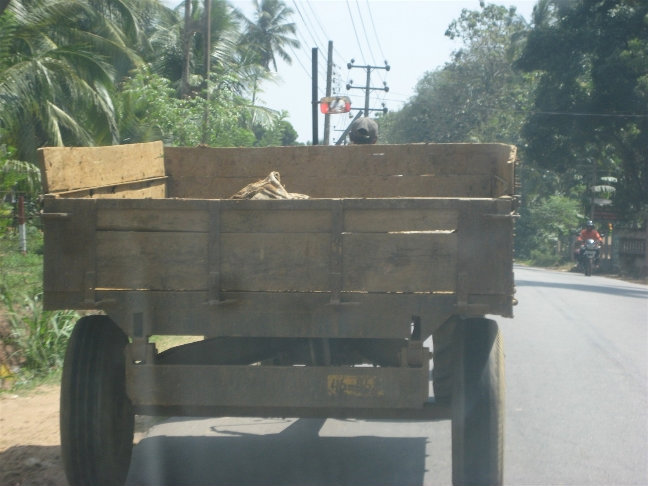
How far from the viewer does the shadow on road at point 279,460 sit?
4.81 metres

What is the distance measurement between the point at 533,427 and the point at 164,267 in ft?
10.6

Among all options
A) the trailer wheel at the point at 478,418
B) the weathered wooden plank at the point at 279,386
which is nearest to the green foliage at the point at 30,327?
the weathered wooden plank at the point at 279,386

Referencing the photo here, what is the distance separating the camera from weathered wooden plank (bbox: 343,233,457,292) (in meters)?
3.90

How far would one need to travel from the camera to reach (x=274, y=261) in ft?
13.0

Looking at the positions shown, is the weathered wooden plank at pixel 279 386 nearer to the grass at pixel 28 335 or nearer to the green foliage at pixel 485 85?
the grass at pixel 28 335

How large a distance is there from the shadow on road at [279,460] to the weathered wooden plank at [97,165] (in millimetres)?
1674

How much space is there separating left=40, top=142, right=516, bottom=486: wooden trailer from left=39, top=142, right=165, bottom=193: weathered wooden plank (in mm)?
67

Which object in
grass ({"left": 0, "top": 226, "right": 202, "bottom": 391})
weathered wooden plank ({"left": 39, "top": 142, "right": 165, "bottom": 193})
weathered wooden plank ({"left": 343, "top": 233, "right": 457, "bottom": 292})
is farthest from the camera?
grass ({"left": 0, "top": 226, "right": 202, "bottom": 391})

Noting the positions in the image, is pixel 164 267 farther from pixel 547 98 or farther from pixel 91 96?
pixel 547 98

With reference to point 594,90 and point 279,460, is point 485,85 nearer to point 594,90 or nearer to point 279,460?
point 594,90

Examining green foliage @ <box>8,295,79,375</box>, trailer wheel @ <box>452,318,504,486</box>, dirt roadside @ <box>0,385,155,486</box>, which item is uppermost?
trailer wheel @ <box>452,318,504,486</box>

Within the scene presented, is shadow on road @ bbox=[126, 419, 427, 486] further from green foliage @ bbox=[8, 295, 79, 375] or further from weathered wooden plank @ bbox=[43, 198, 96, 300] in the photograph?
green foliage @ bbox=[8, 295, 79, 375]

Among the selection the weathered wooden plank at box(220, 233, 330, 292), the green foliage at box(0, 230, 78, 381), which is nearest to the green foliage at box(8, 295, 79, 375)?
the green foliage at box(0, 230, 78, 381)

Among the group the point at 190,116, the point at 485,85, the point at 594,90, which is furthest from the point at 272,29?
the point at 190,116
